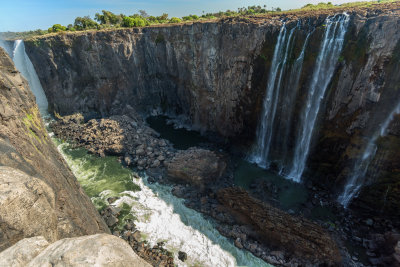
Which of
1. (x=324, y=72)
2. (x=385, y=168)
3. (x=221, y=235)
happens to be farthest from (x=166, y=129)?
(x=385, y=168)

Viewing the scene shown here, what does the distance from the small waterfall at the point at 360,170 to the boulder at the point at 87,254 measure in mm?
18490

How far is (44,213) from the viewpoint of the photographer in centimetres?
614

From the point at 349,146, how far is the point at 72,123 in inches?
1273

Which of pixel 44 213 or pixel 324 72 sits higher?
pixel 324 72

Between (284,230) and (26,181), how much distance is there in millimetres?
14633

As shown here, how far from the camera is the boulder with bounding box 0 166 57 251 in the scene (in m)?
5.18

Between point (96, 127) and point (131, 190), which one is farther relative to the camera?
point (96, 127)

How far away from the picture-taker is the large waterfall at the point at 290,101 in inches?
685

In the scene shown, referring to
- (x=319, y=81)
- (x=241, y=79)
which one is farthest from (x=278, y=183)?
(x=241, y=79)

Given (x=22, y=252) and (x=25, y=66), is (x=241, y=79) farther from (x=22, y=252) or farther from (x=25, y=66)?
(x=25, y=66)

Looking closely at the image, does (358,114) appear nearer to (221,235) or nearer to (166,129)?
(221,235)

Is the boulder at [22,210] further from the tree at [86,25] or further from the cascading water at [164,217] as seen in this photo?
the tree at [86,25]

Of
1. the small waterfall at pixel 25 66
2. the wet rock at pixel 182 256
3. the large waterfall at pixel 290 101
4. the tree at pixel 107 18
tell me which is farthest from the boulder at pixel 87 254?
the tree at pixel 107 18

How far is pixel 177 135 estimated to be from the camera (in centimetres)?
2834
